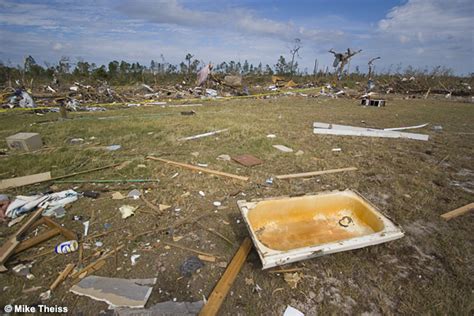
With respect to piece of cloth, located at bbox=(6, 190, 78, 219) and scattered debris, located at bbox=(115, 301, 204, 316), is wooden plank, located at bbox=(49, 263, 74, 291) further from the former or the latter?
piece of cloth, located at bbox=(6, 190, 78, 219)

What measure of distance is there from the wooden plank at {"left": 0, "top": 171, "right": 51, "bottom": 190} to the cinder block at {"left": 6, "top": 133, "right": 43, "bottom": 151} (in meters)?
1.62

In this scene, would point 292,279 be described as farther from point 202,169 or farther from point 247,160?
point 247,160

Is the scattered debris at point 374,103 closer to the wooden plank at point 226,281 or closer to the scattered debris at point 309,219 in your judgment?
the scattered debris at point 309,219

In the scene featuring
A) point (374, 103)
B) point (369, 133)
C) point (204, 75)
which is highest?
point (204, 75)

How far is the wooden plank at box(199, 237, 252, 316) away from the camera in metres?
1.55

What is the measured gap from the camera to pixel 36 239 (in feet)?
6.96

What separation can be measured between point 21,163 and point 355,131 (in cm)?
742

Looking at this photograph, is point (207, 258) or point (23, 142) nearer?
point (207, 258)

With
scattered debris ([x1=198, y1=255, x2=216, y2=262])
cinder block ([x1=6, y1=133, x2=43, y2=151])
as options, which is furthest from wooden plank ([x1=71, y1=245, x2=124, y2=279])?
cinder block ([x1=6, y1=133, x2=43, y2=151])

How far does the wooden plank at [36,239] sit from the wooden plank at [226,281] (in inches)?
71.4

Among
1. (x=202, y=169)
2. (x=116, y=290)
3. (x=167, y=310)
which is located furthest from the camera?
(x=202, y=169)

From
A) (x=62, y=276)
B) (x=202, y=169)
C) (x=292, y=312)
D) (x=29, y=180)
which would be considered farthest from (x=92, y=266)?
(x=29, y=180)

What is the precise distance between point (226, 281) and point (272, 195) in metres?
1.52

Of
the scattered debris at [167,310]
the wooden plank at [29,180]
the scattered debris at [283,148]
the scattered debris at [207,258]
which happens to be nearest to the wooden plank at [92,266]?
the scattered debris at [167,310]
